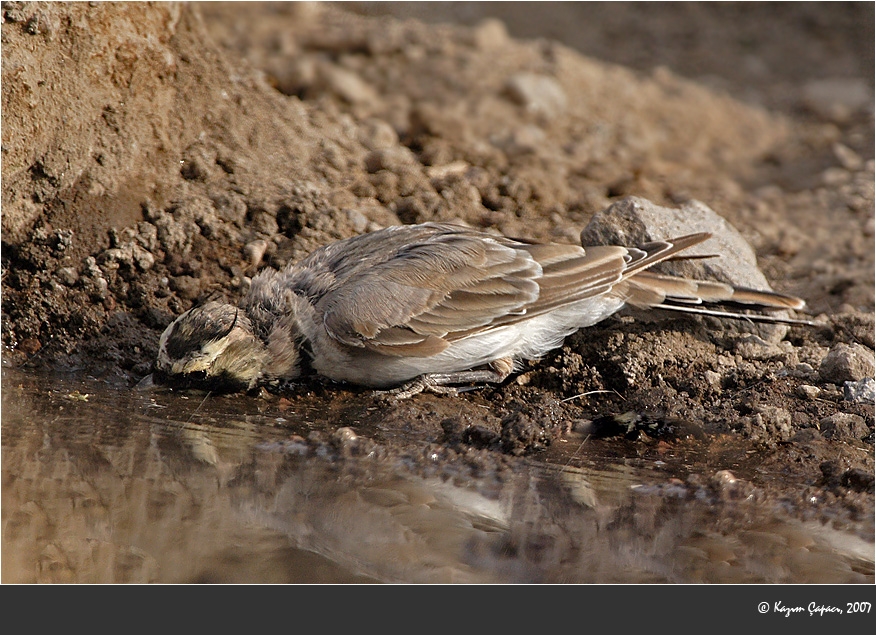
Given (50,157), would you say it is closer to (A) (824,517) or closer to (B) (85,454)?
(B) (85,454)

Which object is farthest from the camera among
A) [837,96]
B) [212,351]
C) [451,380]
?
[837,96]

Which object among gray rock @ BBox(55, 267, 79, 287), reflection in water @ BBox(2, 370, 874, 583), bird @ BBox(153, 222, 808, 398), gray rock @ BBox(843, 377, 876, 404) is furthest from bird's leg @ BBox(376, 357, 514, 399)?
gray rock @ BBox(55, 267, 79, 287)

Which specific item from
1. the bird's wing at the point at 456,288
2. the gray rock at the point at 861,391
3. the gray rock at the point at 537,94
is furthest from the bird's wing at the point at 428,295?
the gray rock at the point at 537,94

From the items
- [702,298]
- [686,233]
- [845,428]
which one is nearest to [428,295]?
[702,298]

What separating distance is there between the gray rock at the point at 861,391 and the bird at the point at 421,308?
598mm

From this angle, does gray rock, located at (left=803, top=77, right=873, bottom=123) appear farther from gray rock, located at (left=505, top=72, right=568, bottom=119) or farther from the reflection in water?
the reflection in water

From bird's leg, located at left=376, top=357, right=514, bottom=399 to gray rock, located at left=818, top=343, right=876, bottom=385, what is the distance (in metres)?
2.08

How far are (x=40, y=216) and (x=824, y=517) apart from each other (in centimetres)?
555

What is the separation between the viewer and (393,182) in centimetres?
800

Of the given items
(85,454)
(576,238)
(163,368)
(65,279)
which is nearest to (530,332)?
(576,238)

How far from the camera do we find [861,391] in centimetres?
579

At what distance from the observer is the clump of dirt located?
5820mm

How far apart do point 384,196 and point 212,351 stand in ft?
8.99

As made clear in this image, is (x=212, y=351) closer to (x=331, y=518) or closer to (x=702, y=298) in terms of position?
(x=331, y=518)
